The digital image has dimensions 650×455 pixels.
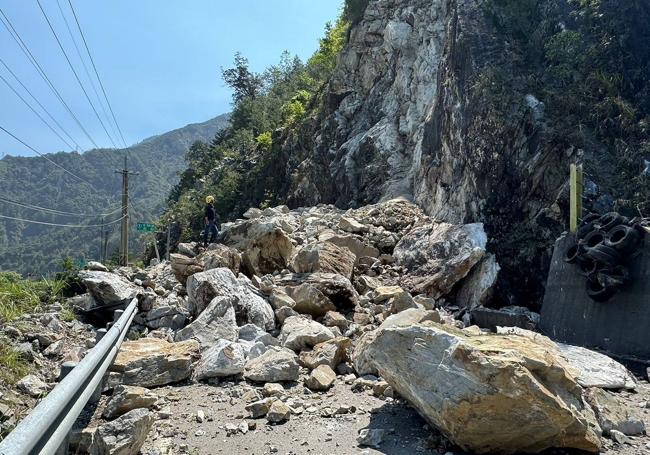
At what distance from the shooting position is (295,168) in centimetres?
2608

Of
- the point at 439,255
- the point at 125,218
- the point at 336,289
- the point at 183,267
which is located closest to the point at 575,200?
the point at 439,255

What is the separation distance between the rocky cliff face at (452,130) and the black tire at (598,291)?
218 cm

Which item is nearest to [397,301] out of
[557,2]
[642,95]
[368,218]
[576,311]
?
[576,311]

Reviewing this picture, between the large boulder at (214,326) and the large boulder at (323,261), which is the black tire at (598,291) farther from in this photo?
the large boulder at (214,326)

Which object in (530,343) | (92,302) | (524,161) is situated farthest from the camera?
(524,161)

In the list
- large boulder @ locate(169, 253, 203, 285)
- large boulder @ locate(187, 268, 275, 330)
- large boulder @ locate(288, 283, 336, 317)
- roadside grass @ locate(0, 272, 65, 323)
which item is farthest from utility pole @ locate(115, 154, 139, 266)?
large boulder @ locate(288, 283, 336, 317)

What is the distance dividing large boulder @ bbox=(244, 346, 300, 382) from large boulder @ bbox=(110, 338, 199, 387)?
1.93 feet

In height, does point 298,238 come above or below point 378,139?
below

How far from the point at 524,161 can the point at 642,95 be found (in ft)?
8.22

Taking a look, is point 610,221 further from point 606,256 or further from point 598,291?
point 598,291

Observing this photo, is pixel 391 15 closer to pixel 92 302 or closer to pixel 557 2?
pixel 557 2

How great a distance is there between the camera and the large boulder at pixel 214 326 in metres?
5.43

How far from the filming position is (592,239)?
6.06 m

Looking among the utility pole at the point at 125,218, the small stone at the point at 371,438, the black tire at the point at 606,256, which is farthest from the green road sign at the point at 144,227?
the small stone at the point at 371,438
